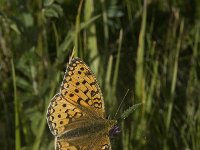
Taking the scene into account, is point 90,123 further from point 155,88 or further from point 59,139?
point 155,88

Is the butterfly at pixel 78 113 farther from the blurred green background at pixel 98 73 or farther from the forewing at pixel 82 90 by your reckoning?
the blurred green background at pixel 98 73

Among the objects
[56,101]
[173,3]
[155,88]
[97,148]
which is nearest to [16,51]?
[155,88]

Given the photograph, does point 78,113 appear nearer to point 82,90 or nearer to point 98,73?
point 82,90

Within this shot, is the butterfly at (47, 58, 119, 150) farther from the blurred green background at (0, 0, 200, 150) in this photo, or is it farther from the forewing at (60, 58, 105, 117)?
the blurred green background at (0, 0, 200, 150)

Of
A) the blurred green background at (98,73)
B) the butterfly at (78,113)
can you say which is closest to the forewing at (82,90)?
the butterfly at (78,113)

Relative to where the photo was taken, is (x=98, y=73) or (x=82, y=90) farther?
(x=98, y=73)

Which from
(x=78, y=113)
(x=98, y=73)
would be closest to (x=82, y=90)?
(x=78, y=113)
